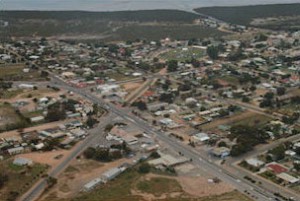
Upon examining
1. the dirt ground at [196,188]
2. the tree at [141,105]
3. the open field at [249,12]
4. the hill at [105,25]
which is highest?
the open field at [249,12]

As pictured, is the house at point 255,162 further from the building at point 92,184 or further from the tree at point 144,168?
the building at point 92,184

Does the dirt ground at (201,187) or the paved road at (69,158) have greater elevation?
the paved road at (69,158)

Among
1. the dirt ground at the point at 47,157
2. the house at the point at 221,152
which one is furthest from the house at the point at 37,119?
the house at the point at 221,152

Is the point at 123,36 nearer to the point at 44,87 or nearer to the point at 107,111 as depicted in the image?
the point at 44,87

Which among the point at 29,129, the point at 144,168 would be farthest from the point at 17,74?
the point at 144,168

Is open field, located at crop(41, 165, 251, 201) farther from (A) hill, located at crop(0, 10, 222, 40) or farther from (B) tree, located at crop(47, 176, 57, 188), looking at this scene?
(A) hill, located at crop(0, 10, 222, 40)

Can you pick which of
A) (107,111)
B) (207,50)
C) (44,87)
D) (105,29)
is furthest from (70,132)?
(105,29)

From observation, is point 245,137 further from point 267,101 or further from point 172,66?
point 172,66

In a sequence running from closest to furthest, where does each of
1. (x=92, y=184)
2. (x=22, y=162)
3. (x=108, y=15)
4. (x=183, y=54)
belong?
(x=92, y=184) → (x=22, y=162) → (x=183, y=54) → (x=108, y=15)
